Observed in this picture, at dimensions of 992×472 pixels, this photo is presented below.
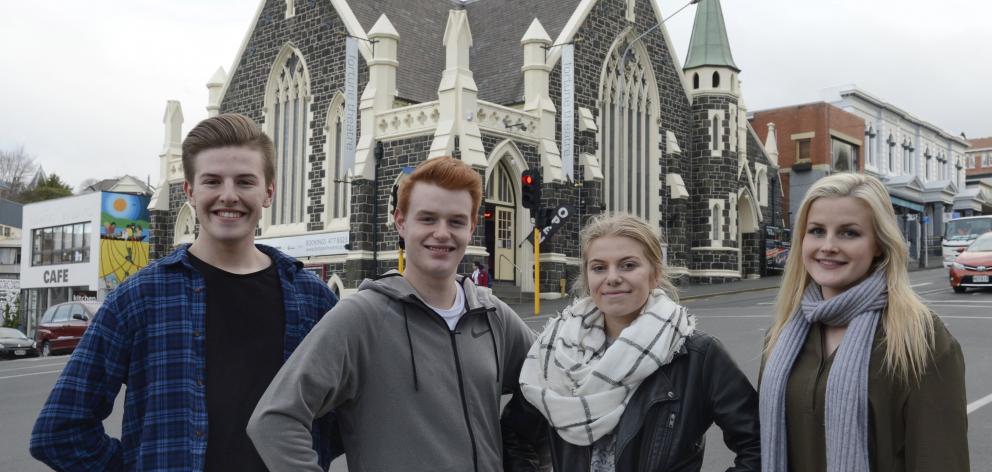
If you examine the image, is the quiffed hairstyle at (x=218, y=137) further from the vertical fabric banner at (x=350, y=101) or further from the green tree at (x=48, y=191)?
the green tree at (x=48, y=191)

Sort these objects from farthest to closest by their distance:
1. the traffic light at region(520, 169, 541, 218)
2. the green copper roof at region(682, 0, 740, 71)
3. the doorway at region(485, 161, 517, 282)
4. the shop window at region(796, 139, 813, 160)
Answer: the shop window at region(796, 139, 813, 160) < the green copper roof at region(682, 0, 740, 71) < the doorway at region(485, 161, 517, 282) < the traffic light at region(520, 169, 541, 218)

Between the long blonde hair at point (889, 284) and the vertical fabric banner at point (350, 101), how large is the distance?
23.9 m

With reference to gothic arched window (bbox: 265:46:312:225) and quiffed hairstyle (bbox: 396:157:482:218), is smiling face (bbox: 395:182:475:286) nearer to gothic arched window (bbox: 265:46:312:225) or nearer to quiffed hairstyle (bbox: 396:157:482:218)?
quiffed hairstyle (bbox: 396:157:482:218)

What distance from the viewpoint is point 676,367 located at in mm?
3080

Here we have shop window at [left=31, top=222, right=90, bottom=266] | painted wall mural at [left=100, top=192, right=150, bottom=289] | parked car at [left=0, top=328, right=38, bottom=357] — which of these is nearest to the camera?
parked car at [left=0, top=328, right=38, bottom=357]

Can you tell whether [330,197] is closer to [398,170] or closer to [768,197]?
[398,170]

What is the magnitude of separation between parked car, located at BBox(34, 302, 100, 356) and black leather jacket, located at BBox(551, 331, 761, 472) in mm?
21045

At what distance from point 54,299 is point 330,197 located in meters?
21.3

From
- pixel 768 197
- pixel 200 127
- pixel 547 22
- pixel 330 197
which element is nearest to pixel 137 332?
pixel 200 127

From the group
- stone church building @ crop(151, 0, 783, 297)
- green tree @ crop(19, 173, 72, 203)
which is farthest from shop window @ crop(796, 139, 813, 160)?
green tree @ crop(19, 173, 72, 203)

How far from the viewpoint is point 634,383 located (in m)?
3.02

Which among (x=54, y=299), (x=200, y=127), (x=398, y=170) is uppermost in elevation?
(x=398, y=170)

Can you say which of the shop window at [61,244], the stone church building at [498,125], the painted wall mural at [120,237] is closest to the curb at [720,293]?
the stone church building at [498,125]

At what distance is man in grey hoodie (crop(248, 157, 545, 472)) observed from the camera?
2.78 m
